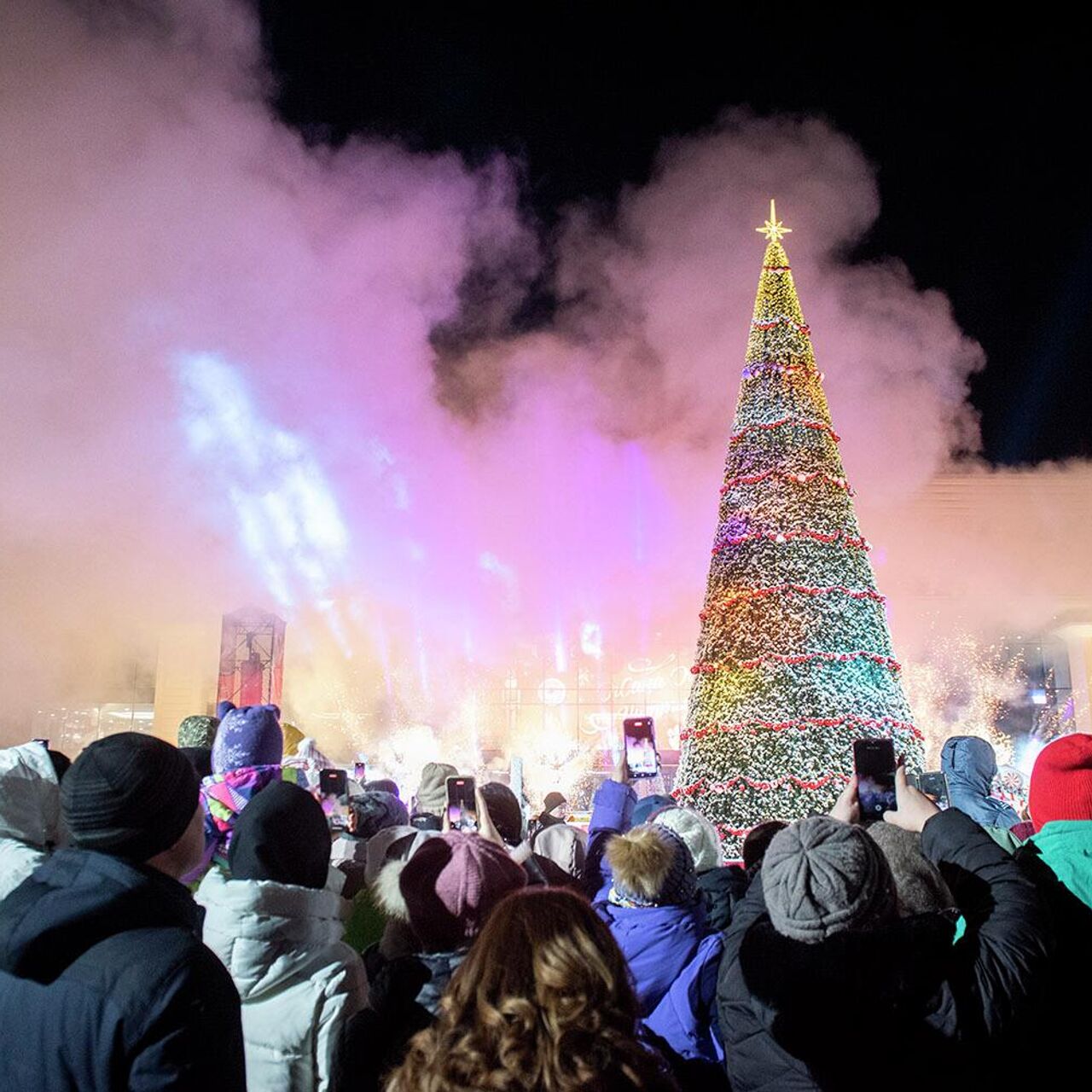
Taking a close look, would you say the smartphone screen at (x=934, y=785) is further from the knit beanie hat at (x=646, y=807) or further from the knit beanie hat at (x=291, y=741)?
the knit beanie hat at (x=291, y=741)

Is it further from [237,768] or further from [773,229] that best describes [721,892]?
[773,229]

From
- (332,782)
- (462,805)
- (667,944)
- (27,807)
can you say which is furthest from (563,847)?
(27,807)

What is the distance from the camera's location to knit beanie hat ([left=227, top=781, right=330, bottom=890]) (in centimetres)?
215

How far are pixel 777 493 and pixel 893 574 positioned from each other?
652 inches

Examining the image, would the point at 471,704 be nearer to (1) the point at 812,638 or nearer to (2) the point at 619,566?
(2) the point at 619,566

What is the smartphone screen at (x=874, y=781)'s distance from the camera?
2354 millimetres

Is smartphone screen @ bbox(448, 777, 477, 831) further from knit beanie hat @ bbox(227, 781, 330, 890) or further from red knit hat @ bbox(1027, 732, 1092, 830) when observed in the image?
red knit hat @ bbox(1027, 732, 1092, 830)

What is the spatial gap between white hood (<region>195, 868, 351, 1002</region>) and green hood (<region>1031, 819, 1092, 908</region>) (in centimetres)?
178

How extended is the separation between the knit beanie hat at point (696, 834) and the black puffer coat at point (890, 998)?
1452 mm

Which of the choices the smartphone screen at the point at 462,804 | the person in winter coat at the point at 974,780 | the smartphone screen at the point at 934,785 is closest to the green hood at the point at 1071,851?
the person in winter coat at the point at 974,780

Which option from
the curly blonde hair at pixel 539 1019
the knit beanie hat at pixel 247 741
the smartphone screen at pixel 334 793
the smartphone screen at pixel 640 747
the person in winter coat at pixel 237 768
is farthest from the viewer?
the smartphone screen at pixel 640 747

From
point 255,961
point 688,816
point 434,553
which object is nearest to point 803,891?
point 255,961

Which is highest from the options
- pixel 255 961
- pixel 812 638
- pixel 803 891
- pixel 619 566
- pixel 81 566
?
pixel 619 566

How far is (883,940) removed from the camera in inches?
62.7
